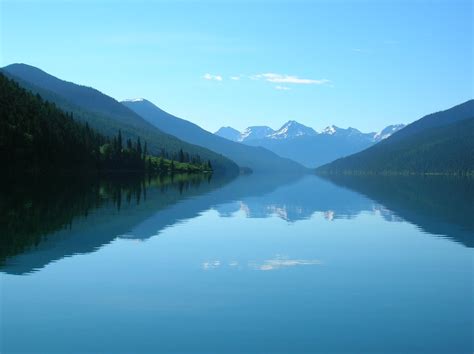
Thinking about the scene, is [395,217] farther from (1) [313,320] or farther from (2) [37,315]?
(2) [37,315]

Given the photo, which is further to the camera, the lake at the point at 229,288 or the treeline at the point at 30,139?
the treeline at the point at 30,139

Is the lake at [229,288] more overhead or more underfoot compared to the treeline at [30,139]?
more underfoot

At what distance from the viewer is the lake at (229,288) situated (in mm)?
21141

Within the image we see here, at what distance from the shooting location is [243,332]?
72.2 feet

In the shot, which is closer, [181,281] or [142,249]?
[181,281]

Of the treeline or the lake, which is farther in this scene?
the treeline

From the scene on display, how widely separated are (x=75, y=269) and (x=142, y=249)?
8.85m

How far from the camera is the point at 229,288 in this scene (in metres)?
29.4

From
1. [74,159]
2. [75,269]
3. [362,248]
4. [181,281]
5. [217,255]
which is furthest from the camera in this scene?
[74,159]

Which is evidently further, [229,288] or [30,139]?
[30,139]

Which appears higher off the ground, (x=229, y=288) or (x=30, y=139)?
(x=30, y=139)

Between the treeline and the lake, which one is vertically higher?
the treeline

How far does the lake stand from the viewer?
21141 millimetres

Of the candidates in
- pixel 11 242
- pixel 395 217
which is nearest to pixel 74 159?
pixel 395 217
